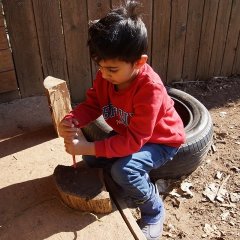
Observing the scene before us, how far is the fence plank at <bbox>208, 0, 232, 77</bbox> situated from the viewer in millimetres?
3941

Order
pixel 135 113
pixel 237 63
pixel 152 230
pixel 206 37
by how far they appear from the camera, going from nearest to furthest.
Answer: pixel 135 113 → pixel 152 230 → pixel 206 37 → pixel 237 63

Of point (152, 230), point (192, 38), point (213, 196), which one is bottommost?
point (213, 196)

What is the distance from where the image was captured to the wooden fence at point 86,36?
3145 mm

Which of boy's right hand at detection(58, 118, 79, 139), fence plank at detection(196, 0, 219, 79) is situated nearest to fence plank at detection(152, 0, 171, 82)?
fence plank at detection(196, 0, 219, 79)

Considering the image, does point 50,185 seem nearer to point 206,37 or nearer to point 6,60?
point 6,60

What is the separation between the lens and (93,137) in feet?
9.50

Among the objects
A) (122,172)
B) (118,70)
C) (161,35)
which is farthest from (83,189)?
(161,35)

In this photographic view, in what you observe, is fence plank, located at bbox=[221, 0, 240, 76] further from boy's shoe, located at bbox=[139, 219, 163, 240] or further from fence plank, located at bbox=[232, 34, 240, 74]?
boy's shoe, located at bbox=[139, 219, 163, 240]

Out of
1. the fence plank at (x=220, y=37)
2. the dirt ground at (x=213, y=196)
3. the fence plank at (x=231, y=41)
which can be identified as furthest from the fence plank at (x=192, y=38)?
the dirt ground at (x=213, y=196)

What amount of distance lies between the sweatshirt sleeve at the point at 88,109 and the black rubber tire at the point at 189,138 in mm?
417

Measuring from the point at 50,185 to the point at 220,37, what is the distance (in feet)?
8.73

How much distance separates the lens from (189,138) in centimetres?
265

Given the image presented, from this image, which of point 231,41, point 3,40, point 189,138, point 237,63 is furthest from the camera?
point 237,63

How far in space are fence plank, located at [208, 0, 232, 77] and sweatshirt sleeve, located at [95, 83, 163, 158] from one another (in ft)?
7.73
